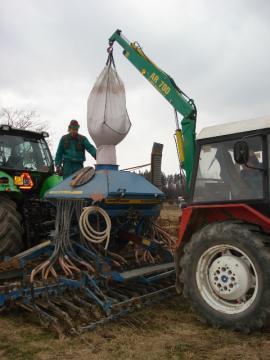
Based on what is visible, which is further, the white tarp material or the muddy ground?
the white tarp material

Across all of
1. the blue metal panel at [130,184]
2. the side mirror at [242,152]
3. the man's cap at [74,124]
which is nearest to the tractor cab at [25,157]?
the man's cap at [74,124]

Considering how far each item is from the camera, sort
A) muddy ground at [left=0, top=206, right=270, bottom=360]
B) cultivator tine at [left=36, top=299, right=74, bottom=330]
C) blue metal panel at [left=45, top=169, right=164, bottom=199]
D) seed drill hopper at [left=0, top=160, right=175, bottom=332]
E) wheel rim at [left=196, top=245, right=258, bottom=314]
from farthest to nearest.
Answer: blue metal panel at [left=45, top=169, right=164, bottom=199] < seed drill hopper at [left=0, top=160, right=175, bottom=332] < cultivator tine at [left=36, top=299, right=74, bottom=330] < wheel rim at [left=196, top=245, right=258, bottom=314] < muddy ground at [left=0, top=206, right=270, bottom=360]

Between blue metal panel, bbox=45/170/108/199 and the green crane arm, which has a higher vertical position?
the green crane arm

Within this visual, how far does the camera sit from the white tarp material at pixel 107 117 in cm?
543

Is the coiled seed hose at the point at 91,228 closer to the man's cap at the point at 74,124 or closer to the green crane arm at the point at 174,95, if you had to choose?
the green crane arm at the point at 174,95

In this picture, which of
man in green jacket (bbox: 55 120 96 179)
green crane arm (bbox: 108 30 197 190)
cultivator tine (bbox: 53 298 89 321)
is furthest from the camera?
man in green jacket (bbox: 55 120 96 179)

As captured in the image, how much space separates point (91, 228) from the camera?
4852mm

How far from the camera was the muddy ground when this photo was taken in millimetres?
3188

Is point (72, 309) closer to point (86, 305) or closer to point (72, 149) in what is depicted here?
point (86, 305)

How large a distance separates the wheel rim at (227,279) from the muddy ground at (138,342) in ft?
0.82

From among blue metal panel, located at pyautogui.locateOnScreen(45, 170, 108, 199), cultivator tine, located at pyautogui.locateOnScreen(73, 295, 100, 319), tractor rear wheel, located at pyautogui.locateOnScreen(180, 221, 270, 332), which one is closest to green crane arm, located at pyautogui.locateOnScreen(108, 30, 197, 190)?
blue metal panel, located at pyautogui.locateOnScreen(45, 170, 108, 199)

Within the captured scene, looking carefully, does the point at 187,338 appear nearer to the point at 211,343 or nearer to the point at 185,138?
the point at 211,343

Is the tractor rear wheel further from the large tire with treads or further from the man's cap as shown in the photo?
the man's cap

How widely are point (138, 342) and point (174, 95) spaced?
12.5 ft
